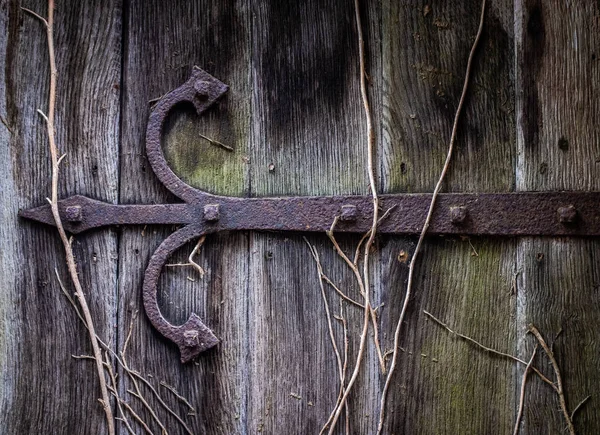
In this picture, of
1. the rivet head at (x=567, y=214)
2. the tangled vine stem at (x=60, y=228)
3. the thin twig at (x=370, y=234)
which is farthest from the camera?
the tangled vine stem at (x=60, y=228)

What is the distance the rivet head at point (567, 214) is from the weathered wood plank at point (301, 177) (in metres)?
0.34

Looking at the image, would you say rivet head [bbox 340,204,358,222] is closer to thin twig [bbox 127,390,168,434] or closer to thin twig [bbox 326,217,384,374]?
thin twig [bbox 326,217,384,374]

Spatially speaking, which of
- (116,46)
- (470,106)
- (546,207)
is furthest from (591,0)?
(116,46)

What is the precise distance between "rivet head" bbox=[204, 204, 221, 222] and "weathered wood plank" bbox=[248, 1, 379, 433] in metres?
0.08

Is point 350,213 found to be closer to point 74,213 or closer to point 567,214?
point 567,214

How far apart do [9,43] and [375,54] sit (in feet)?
2.55

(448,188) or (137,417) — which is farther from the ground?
(448,188)

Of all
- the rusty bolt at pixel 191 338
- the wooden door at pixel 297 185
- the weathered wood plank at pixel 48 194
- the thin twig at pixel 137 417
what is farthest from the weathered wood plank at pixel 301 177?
the weathered wood plank at pixel 48 194

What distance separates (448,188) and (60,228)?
77cm

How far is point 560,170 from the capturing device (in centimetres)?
102

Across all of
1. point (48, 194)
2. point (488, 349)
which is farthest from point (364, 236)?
point (48, 194)

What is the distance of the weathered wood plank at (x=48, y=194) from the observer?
1.21 metres

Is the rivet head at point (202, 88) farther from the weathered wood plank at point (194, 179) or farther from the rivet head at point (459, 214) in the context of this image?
the rivet head at point (459, 214)

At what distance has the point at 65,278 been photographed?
1.22 meters
